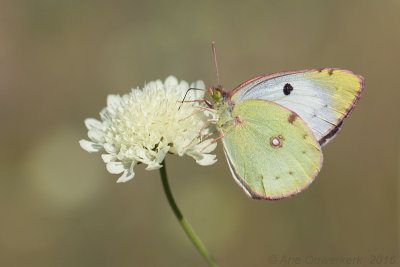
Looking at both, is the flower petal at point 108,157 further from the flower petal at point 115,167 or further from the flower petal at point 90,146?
the flower petal at point 90,146

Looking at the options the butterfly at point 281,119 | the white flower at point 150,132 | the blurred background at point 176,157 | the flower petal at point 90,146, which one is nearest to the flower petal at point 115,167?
the white flower at point 150,132

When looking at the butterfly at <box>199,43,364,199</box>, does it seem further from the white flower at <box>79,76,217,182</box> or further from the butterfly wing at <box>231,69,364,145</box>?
the white flower at <box>79,76,217,182</box>

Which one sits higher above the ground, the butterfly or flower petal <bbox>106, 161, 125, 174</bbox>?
flower petal <bbox>106, 161, 125, 174</bbox>

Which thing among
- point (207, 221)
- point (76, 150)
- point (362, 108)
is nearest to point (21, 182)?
point (76, 150)

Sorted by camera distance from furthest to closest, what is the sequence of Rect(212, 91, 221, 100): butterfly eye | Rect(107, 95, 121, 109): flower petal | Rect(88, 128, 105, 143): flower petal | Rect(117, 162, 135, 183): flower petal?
Rect(107, 95, 121, 109): flower petal < Rect(88, 128, 105, 143): flower petal < Rect(212, 91, 221, 100): butterfly eye < Rect(117, 162, 135, 183): flower petal

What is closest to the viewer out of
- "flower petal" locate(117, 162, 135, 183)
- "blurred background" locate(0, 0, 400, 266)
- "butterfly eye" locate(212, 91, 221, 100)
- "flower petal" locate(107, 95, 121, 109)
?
"flower petal" locate(117, 162, 135, 183)

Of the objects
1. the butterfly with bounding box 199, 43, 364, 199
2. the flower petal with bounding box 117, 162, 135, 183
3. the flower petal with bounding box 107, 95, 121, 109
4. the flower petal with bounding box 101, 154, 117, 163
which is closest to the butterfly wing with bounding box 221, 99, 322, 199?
the butterfly with bounding box 199, 43, 364, 199

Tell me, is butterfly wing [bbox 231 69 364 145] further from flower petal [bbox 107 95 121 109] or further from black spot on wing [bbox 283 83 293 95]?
flower petal [bbox 107 95 121 109]

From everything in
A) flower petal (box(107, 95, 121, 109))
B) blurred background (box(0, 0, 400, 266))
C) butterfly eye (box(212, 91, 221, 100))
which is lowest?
blurred background (box(0, 0, 400, 266))

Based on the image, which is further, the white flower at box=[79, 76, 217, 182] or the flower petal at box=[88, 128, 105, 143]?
the flower petal at box=[88, 128, 105, 143]

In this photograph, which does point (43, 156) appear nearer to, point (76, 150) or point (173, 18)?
point (76, 150)
